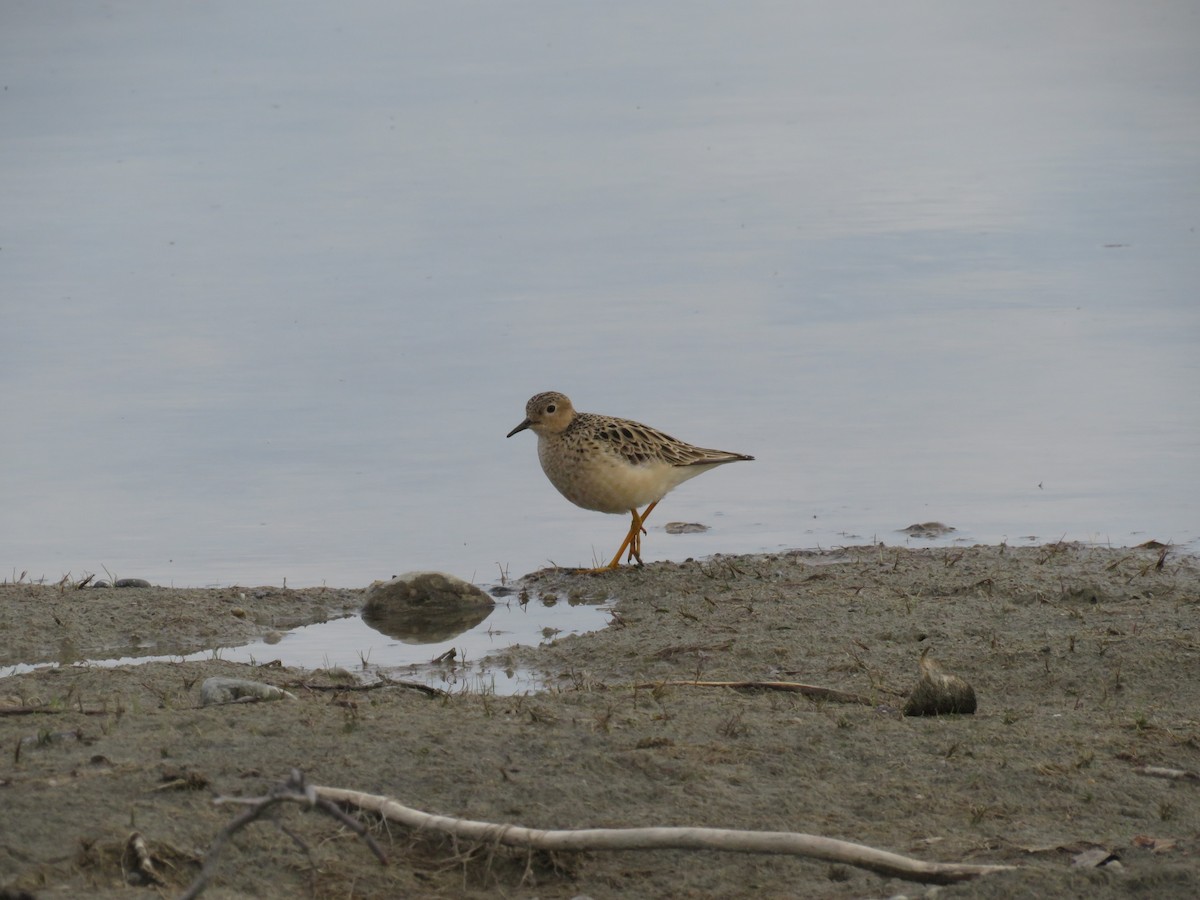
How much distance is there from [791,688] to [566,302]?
6913 mm

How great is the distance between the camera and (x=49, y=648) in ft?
23.2

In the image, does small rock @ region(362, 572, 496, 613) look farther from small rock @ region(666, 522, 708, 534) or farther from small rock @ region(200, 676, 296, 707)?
small rock @ region(200, 676, 296, 707)

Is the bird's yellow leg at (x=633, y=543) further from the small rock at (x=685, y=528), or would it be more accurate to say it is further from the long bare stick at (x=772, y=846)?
the long bare stick at (x=772, y=846)

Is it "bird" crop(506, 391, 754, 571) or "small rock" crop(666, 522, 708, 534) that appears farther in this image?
"small rock" crop(666, 522, 708, 534)

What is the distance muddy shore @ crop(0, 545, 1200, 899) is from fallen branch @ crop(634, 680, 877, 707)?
31mm

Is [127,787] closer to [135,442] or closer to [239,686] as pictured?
[239,686]

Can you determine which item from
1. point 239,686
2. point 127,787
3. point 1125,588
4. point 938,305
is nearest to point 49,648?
point 239,686

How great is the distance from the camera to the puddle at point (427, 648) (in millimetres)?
6742

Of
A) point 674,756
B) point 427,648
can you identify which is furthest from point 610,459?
point 674,756

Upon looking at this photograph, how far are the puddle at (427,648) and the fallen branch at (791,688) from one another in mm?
764

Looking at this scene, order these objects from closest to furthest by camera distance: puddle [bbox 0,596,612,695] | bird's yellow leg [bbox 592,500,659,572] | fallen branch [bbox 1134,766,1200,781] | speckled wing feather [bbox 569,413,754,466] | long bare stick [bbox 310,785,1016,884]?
long bare stick [bbox 310,785,1016,884], fallen branch [bbox 1134,766,1200,781], puddle [bbox 0,596,612,695], bird's yellow leg [bbox 592,500,659,572], speckled wing feather [bbox 569,413,754,466]

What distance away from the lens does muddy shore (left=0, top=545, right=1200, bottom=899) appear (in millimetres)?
4180

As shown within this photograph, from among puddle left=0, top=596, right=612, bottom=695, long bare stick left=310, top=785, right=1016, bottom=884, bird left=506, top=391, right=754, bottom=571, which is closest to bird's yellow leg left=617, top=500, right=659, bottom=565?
bird left=506, top=391, right=754, bottom=571

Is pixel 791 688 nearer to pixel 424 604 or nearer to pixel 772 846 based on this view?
pixel 772 846
